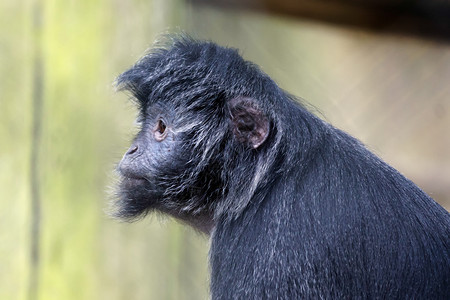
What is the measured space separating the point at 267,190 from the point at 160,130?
72 centimetres

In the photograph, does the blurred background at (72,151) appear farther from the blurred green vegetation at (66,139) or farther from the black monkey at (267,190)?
the black monkey at (267,190)

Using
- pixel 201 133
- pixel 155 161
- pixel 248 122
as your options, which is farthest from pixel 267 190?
pixel 155 161

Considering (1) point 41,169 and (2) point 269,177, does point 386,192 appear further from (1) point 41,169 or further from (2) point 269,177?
(1) point 41,169

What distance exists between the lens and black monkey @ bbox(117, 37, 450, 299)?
3713 millimetres

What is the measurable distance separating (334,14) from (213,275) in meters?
3.37

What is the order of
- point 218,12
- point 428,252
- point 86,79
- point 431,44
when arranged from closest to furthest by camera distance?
1. point 428,252
2. point 86,79
3. point 218,12
4. point 431,44

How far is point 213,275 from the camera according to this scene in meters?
4.04

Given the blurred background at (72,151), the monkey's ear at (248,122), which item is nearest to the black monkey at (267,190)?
the monkey's ear at (248,122)

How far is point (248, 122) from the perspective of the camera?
13.4 ft

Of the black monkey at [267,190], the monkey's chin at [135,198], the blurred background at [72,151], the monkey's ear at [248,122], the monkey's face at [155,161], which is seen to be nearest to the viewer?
the black monkey at [267,190]

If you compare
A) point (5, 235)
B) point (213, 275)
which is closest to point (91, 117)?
point (5, 235)

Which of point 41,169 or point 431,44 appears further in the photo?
point 431,44

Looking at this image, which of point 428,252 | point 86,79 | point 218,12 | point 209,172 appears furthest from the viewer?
point 218,12

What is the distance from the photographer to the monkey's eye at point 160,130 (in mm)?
4238
